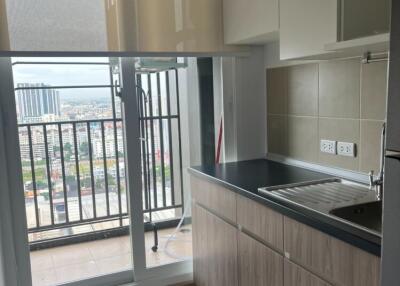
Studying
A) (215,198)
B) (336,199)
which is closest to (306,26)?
(336,199)

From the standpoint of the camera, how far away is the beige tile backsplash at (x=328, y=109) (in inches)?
73.8

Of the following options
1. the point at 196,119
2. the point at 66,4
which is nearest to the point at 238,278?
the point at 196,119

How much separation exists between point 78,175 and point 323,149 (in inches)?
63.5

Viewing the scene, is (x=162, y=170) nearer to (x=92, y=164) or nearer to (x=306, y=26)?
(x=92, y=164)

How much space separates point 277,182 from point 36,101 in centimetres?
150

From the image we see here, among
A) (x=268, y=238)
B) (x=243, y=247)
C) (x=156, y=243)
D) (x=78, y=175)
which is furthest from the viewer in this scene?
(x=156, y=243)

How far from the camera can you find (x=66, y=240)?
108 inches

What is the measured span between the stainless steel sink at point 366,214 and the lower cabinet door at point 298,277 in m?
0.29

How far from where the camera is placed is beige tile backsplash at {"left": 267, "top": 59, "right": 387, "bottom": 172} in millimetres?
1875

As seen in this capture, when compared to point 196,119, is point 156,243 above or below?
below

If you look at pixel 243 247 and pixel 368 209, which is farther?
pixel 243 247

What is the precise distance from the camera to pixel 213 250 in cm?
232

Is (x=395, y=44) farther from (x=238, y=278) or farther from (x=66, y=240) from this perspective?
(x=66, y=240)

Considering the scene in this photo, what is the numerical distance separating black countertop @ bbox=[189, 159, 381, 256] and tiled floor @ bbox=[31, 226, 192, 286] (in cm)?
71
